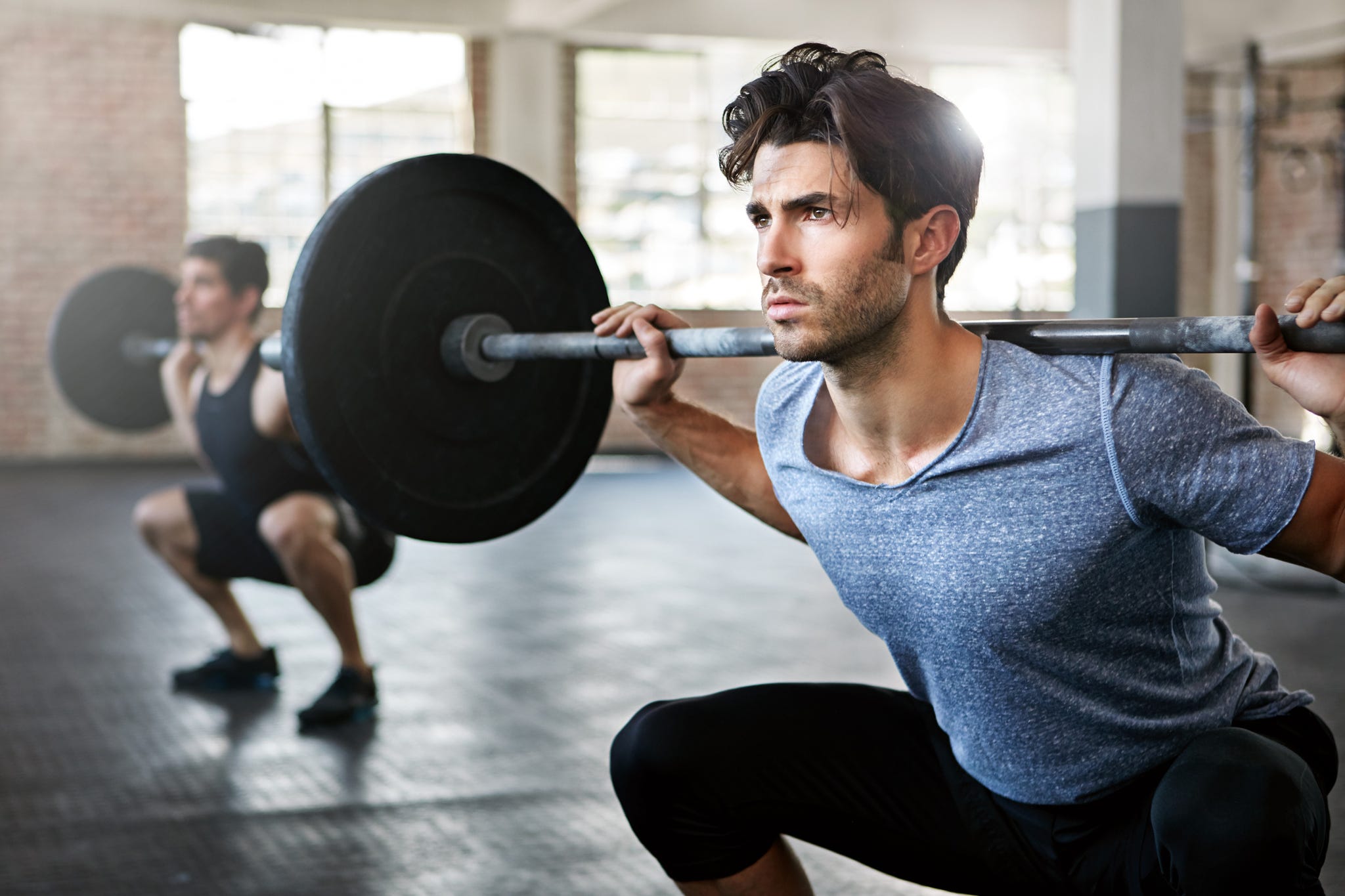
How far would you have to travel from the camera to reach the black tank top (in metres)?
2.75

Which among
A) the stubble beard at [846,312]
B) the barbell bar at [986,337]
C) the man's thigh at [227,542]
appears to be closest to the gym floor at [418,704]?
the man's thigh at [227,542]

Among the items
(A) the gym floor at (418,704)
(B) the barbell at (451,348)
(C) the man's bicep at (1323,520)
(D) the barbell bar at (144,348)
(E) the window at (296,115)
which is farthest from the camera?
(E) the window at (296,115)

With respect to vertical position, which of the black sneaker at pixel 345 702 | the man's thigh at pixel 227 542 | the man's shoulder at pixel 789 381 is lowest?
the black sneaker at pixel 345 702

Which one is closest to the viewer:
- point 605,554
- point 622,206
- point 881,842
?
point 881,842

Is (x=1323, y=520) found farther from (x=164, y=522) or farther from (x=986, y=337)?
(x=164, y=522)

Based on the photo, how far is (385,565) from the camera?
111 inches

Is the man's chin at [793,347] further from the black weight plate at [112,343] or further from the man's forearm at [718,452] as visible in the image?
the black weight plate at [112,343]

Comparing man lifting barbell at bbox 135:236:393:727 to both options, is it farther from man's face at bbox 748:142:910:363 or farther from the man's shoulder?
man's face at bbox 748:142:910:363

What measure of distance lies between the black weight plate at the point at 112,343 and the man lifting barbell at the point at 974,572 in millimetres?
2409

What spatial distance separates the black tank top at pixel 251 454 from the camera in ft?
9.03

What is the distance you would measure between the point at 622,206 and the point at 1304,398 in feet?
24.6

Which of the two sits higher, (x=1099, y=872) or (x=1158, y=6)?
(x=1158, y=6)

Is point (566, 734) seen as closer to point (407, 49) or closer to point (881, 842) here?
point (881, 842)

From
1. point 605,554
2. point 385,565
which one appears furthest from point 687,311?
point 385,565
